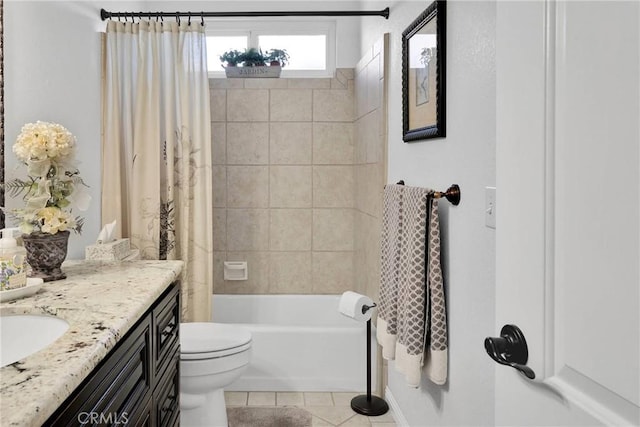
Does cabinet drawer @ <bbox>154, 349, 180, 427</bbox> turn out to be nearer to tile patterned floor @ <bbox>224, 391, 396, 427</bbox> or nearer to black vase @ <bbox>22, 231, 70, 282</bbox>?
black vase @ <bbox>22, 231, 70, 282</bbox>

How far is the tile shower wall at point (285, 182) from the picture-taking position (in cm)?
386

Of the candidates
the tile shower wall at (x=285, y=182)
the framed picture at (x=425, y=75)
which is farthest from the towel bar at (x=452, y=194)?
the tile shower wall at (x=285, y=182)

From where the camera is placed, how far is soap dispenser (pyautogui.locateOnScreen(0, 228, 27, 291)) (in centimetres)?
149

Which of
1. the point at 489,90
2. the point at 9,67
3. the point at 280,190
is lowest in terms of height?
the point at 280,190

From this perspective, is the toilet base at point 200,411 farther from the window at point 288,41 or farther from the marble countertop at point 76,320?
the window at point 288,41

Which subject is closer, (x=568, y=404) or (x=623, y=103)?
(x=623, y=103)

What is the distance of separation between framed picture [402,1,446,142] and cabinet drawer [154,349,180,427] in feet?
4.11

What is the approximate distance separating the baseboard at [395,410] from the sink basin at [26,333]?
5.66 ft

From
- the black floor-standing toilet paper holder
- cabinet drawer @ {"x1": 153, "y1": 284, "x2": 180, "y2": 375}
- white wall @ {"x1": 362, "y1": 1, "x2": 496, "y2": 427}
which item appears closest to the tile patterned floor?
the black floor-standing toilet paper holder

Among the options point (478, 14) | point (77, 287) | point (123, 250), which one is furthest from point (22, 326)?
point (478, 14)

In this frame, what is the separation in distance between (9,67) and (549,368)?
195 cm

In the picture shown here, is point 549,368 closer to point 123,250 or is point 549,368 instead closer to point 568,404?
point 568,404

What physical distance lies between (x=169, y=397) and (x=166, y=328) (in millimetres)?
239

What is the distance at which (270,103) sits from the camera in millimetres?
3867
